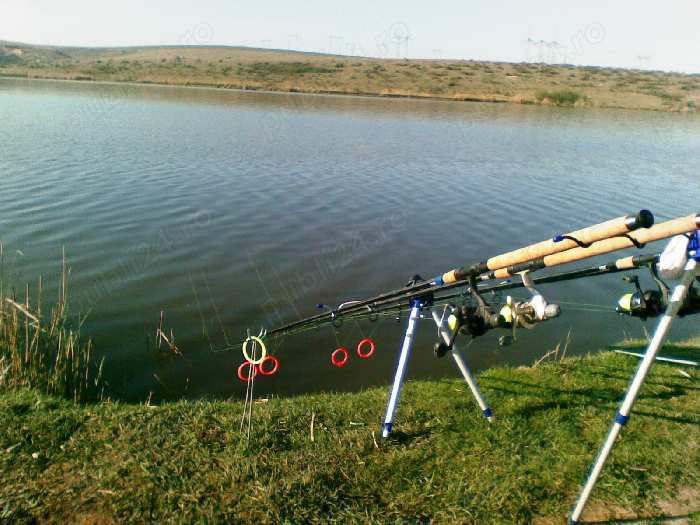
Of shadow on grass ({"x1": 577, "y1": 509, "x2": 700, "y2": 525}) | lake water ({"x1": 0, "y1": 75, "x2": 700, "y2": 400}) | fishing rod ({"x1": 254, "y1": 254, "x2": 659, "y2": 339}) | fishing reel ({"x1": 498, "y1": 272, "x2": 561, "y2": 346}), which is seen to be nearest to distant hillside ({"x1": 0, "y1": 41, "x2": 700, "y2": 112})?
lake water ({"x1": 0, "y1": 75, "x2": 700, "y2": 400})

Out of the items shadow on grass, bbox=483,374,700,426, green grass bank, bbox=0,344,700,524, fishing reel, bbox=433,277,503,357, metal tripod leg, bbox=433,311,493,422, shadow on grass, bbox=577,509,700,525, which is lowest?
shadow on grass, bbox=483,374,700,426

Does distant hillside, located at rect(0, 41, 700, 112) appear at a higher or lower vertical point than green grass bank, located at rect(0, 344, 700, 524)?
higher

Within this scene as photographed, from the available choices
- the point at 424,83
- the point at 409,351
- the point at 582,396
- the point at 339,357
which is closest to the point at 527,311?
the point at 409,351

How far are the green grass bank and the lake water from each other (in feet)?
7.39

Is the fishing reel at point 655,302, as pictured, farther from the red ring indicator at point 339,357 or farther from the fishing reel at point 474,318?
the red ring indicator at point 339,357

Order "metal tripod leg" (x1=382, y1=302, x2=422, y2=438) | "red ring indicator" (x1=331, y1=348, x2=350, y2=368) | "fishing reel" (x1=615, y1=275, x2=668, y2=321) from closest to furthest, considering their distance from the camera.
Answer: "fishing reel" (x1=615, y1=275, x2=668, y2=321) → "metal tripod leg" (x1=382, y1=302, x2=422, y2=438) → "red ring indicator" (x1=331, y1=348, x2=350, y2=368)

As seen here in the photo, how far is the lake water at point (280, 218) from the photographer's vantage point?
896 cm

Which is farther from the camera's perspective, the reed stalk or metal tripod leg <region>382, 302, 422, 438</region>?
the reed stalk

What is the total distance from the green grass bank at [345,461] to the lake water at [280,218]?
2251 mm

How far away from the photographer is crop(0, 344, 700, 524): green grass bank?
13.8 ft

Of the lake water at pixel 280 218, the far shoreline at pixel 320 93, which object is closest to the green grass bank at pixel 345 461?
the lake water at pixel 280 218

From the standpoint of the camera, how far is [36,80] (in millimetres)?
58188

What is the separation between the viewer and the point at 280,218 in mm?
15211

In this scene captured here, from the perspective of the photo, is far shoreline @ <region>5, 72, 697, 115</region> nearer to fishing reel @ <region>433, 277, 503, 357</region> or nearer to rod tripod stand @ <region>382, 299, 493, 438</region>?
rod tripod stand @ <region>382, 299, 493, 438</region>
